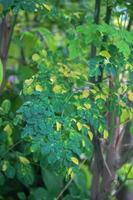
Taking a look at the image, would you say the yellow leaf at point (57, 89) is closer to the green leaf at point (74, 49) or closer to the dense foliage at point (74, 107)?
the dense foliage at point (74, 107)

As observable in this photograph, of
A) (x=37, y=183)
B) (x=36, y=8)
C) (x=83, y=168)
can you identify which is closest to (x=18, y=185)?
(x=37, y=183)

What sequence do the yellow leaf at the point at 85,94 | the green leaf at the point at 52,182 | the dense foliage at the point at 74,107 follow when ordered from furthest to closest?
the green leaf at the point at 52,182, the yellow leaf at the point at 85,94, the dense foliage at the point at 74,107

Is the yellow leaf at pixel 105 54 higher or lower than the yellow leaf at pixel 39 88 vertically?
higher

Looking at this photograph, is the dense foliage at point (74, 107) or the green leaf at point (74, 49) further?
the green leaf at point (74, 49)

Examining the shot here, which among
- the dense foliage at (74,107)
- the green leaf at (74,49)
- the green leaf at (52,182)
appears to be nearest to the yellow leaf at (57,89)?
the dense foliage at (74,107)

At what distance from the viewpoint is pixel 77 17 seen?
6.39 feet

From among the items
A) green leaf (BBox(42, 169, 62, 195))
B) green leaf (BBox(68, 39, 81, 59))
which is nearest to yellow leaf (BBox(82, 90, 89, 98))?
green leaf (BBox(68, 39, 81, 59))

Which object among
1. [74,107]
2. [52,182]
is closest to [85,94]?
[74,107]

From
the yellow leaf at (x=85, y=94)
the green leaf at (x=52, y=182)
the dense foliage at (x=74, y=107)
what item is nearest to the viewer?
the dense foliage at (x=74, y=107)

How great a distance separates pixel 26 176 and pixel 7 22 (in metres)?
0.65

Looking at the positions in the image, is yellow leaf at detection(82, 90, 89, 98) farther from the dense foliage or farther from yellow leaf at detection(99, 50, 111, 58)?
yellow leaf at detection(99, 50, 111, 58)

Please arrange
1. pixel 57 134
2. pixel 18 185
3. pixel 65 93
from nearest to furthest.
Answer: pixel 57 134 < pixel 65 93 < pixel 18 185

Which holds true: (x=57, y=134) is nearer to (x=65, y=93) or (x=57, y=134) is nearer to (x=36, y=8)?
(x=65, y=93)

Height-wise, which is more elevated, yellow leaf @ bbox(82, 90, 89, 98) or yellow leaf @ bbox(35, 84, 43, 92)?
yellow leaf @ bbox(35, 84, 43, 92)
